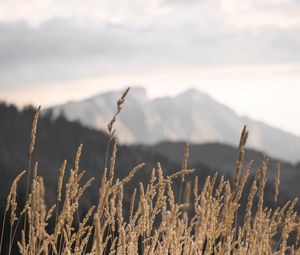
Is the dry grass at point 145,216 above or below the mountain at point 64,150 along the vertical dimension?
above

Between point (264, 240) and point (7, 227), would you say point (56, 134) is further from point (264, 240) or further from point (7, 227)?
point (264, 240)

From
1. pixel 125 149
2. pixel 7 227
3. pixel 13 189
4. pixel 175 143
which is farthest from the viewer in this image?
pixel 175 143

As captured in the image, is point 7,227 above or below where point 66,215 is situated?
below

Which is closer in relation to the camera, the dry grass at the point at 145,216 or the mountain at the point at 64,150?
the dry grass at the point at 145,216

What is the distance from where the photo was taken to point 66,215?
2379mm

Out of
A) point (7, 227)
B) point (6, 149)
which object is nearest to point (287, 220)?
point (7, 227)

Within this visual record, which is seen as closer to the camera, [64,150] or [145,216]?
[145,216]

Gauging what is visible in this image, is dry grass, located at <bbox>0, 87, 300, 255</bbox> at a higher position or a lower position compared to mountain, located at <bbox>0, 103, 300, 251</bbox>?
higher

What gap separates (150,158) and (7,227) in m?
37.8

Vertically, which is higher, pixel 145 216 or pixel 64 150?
pixel 145 216

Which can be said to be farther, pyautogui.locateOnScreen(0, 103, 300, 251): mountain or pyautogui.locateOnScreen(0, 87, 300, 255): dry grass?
pyautogui.locateOnScreen(0, 103, 300, 251): mountain

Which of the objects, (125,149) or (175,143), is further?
(175,143)

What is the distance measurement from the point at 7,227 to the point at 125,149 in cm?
3459

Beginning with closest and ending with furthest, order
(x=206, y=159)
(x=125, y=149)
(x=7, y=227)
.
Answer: (x=7, y=227)
(x=125, y=149)
(x=206, y=159)
